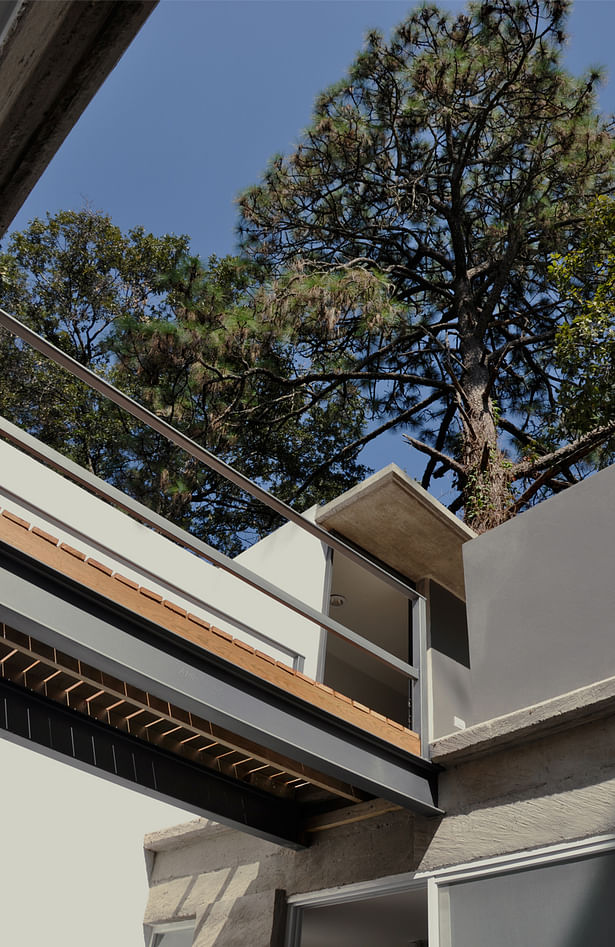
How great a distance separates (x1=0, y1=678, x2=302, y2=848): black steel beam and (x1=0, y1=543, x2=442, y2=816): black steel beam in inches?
35.3

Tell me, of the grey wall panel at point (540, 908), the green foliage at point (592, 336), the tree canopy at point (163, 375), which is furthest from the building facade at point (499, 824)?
the tree canopy at point (163, 375)

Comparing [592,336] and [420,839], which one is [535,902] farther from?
[592,336]

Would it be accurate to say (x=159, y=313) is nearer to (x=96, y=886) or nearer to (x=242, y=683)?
(x=96, y=886)

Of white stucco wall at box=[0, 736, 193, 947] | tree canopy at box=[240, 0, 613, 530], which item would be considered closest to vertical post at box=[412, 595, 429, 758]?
white stucco wall at box=[0, 736, 193, 947]

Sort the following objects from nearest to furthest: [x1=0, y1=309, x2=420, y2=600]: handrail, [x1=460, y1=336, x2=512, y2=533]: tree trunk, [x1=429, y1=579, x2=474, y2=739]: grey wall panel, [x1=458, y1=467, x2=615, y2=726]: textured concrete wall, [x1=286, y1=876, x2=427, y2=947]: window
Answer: [x1=0, y1=309, x2=420, y2=600]: handrail → [x1=458, y1=467, x2=615, y2=726]: textured concrete wall → [x1=286, y1=876, x2=427, y2=947]: window → [x1=429, y1=579, x2=474, y2=739]: grey wall panel → [x1=460, y1=336, x2=512, y2=533]: tree trunk

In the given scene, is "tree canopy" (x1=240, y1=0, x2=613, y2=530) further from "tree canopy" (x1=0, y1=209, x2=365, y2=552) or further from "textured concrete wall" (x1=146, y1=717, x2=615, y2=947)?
"textured concrete wall" (x1=146, y1=717, x2=615, y2=947)

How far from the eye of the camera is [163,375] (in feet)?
35.0

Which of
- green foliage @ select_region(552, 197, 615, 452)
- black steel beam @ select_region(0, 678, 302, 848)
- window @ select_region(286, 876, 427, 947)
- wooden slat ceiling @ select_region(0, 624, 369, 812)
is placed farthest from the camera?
green foliage @ select_region(552, 197, 615, 452)

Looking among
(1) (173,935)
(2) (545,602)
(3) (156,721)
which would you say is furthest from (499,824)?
(1) (173,935)

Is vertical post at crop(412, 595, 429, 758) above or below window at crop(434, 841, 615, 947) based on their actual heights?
above

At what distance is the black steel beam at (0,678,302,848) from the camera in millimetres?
3770

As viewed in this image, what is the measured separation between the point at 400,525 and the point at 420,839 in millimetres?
2344

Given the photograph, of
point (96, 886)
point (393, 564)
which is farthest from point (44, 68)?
point (96, 886)

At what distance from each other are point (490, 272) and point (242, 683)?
975 cm
